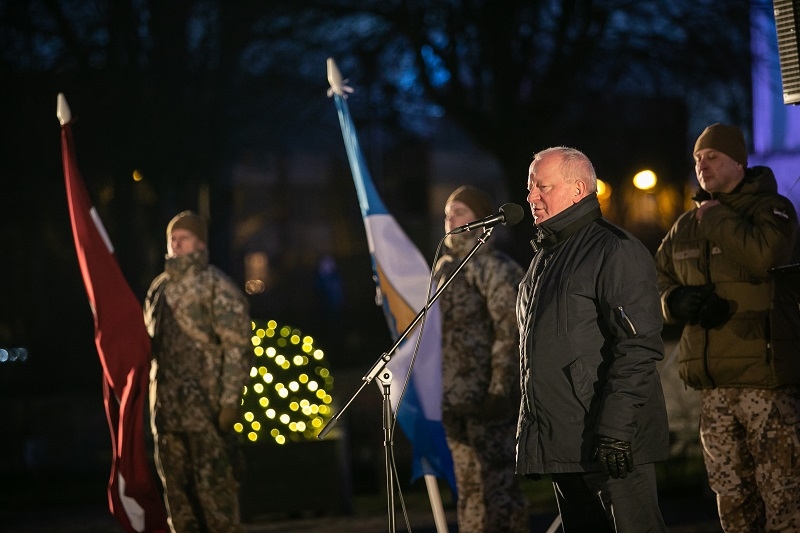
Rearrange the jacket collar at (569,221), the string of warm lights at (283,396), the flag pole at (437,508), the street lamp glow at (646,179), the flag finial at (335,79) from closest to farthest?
the jacket collar at (569,221) < the flag pole at (437,508) < the flag finial at (335,79) < the string of warm lights at (283,396) < the street lamp glow at (646,179)

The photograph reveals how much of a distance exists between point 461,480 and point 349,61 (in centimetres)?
1072

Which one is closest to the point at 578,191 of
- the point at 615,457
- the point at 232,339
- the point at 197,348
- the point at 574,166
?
the point at 574,166

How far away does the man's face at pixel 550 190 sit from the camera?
534cm

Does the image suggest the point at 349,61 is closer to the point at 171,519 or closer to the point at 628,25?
the point at 628,25

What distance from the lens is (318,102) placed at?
19719 mm

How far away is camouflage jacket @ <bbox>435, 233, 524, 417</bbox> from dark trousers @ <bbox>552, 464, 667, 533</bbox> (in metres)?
2.30

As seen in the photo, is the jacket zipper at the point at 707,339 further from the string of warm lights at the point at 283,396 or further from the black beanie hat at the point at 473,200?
the string of warm lights at the point at 283,396

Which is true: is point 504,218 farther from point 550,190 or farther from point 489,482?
point 489,482

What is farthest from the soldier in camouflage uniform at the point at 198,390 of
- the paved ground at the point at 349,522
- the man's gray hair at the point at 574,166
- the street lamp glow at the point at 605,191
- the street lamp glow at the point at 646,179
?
the street lamp glow at the point at 605,191

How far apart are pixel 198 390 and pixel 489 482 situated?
6.16ft

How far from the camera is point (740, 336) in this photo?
661cm

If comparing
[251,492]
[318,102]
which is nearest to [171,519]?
[251,492]

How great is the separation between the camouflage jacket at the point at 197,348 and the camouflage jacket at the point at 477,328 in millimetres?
1303

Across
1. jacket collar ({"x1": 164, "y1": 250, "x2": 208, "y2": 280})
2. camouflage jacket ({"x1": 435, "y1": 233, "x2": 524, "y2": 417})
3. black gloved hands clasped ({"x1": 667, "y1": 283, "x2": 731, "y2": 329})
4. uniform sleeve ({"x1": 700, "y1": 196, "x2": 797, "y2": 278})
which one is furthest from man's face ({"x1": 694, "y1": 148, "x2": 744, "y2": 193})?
jacket collar ({"x1": 164, "y1": 250, "x2": 208, "y2": 280})
